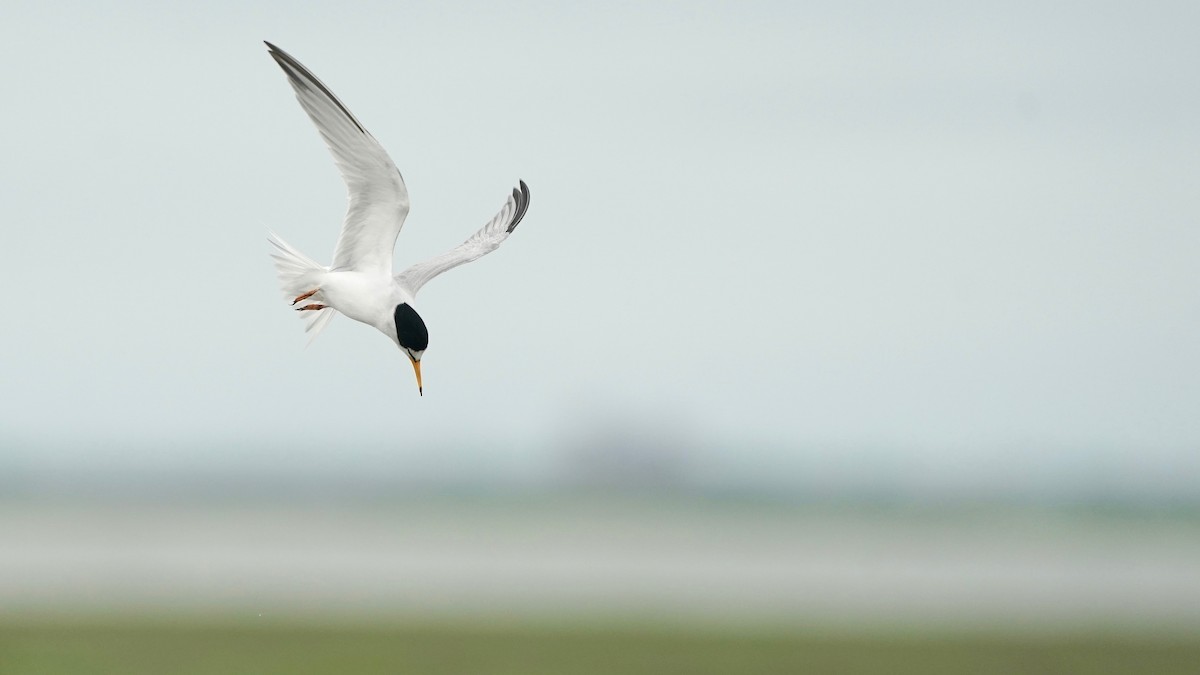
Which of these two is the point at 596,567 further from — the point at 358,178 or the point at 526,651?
the point at 358,178

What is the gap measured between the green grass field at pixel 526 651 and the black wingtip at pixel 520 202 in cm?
1076

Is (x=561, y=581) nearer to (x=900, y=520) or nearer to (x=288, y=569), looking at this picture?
(x=288, y=569)

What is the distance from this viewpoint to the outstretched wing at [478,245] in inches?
292

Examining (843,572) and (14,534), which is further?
(14,534)

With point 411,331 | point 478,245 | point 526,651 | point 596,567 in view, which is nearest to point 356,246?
point 411,331

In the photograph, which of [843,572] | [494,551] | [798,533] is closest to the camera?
[843,572]

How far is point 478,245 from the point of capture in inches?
374

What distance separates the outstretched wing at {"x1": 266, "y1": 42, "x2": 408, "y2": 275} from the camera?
660 cm

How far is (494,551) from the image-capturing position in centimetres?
3859

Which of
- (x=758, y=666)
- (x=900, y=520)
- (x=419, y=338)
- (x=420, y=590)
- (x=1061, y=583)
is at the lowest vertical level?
(x=419, y=338)

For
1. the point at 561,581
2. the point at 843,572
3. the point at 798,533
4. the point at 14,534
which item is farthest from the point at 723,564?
the point at 14,534

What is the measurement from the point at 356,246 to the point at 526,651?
16231 millimetres

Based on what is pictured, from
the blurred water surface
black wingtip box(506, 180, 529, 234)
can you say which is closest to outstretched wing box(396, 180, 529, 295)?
black wingtip box(506, 180, 529, 234)

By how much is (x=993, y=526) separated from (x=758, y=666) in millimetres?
31179
